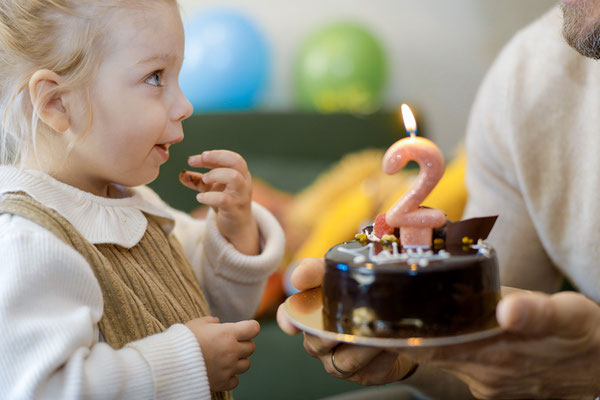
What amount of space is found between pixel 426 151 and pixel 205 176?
17.1 inches

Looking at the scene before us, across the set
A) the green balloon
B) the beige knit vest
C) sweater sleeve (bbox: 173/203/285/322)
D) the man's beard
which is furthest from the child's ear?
the green balloon

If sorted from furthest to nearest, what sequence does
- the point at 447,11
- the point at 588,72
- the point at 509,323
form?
1. the point at 447,11
2. the point at 588,72
3. the point at 509,323

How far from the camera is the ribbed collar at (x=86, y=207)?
88cm

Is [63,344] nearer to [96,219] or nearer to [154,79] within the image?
[96,219]

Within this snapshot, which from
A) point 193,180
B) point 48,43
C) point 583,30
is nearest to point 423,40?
point 583,30

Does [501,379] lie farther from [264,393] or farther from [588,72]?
[264,393]

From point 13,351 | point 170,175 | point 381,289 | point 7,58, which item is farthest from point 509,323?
point 170,175

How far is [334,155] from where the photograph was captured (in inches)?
121

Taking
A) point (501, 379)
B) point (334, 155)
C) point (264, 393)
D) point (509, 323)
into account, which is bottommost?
point (264, 393)

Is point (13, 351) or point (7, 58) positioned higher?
point (7, 58)

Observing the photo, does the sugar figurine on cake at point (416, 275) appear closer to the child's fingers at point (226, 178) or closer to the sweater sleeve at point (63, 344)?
the sweater sleeve at point (63, 344)

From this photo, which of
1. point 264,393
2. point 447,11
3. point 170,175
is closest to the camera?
point 264,393

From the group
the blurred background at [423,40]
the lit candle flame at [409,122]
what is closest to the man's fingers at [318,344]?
the lit candle flame at [409,122]

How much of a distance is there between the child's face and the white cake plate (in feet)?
1.10
